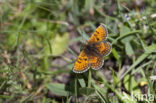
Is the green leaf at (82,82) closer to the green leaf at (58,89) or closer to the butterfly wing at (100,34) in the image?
the green leaf at (58,89)

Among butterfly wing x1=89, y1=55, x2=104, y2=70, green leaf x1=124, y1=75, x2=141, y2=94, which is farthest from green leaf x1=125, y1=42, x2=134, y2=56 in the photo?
butterfly wing x1=89, y1=55, x2=104, y2=70

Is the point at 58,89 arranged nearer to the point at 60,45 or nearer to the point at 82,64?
the point at 82,64

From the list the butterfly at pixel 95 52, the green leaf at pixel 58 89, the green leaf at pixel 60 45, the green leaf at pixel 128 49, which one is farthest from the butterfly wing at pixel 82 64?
the green leaf at pixel 60 45

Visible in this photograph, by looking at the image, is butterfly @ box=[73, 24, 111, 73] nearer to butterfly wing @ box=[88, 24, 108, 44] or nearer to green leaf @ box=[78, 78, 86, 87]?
butterfly wing @ box=[88, 24, 108, 44]

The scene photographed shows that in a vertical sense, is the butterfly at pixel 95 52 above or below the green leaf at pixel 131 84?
above

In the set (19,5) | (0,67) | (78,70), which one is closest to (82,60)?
(78,70)

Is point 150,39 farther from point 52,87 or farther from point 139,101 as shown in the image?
point 52,87
